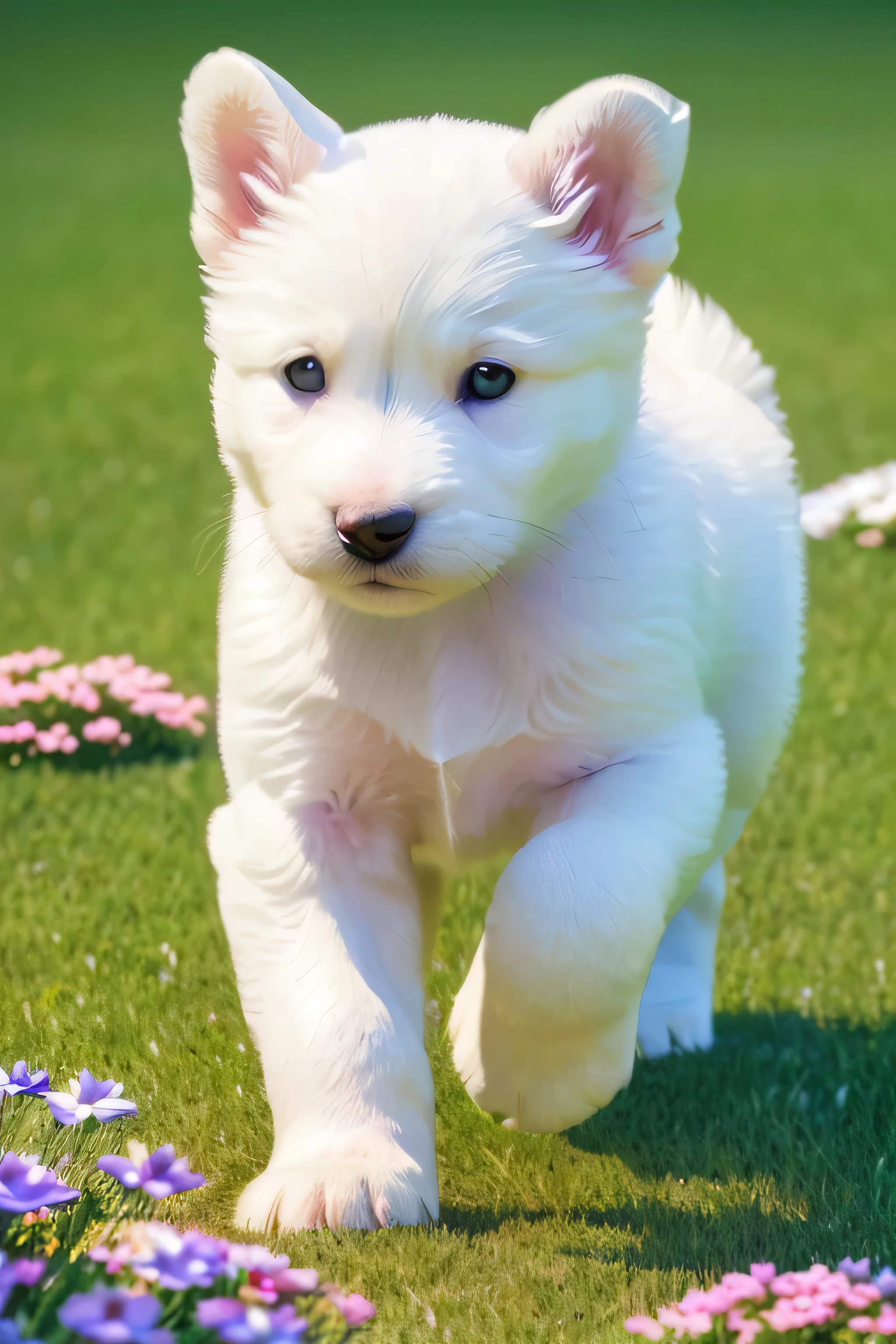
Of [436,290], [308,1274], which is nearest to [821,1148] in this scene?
[308,1274]

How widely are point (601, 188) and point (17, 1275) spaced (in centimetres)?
205

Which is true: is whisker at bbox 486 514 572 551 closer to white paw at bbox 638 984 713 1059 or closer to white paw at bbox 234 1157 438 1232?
white paw at bbox 234 1157 438 1232

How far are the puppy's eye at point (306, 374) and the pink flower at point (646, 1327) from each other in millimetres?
1591

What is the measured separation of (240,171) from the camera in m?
3.26

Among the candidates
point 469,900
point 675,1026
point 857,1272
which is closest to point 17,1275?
point 857,1272

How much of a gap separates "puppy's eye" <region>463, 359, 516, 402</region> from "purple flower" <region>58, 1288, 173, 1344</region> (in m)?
1.50

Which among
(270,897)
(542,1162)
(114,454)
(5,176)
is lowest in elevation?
(542,1162)

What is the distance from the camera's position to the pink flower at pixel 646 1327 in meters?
2.70

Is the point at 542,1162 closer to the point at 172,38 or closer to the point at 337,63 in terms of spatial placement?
the point at 337,63

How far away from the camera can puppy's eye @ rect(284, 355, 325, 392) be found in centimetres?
300

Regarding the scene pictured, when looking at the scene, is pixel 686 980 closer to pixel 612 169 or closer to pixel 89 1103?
pixel 89 1103

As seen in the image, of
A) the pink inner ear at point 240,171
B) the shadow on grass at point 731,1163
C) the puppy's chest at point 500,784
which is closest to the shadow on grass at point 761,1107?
the shadow on grass at point 731,1163

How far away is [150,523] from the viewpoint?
8.88 m

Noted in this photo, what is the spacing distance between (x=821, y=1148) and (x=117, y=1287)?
1726mm
